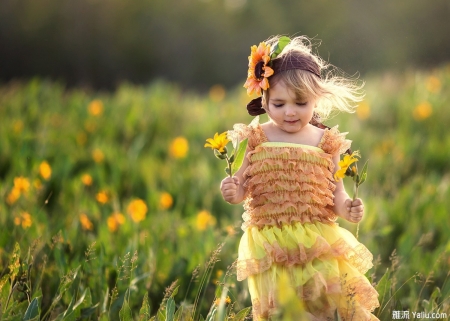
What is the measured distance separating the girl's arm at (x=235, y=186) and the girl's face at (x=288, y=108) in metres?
0.18

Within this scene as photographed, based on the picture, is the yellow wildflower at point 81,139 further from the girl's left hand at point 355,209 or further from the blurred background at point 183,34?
the blurred background at point 183,34

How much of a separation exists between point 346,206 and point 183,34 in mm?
14995

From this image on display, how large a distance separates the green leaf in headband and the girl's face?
0.12 metres

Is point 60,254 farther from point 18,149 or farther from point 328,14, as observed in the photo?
point 328,14

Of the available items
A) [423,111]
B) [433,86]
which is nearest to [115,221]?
[423,111]

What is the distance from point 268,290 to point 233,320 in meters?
0.16

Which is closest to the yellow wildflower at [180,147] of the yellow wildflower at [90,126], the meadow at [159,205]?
the meadow at [159,205]

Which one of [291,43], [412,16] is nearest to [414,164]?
[291,43]

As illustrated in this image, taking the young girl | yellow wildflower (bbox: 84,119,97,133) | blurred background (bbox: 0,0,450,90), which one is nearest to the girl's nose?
the young girl

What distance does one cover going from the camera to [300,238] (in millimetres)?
2035

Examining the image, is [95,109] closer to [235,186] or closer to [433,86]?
[433,86]

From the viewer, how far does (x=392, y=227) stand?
368 cm

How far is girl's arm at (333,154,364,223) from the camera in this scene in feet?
6.79

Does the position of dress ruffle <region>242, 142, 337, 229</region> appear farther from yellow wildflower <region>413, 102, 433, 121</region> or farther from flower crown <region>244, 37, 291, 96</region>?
yellow wildflower <region>413, 102, 433, 121</region>
